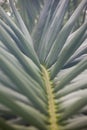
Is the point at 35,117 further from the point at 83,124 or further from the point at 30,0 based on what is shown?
the point at 30,0

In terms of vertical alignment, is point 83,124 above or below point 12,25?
below

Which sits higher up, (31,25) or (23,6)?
(23,6)

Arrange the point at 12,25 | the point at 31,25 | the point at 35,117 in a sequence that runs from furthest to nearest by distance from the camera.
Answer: the point at 31,25, the point at 12,25, the point at 35,117

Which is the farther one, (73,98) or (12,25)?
(12,25)

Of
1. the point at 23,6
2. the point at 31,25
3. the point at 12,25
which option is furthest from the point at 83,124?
the point at 23,6

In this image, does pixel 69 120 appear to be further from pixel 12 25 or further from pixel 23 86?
pixel 12 25

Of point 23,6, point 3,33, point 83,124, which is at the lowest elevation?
point 83,124

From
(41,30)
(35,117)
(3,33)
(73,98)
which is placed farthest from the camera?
(41,30)

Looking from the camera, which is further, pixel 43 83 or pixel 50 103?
pixel 43 83

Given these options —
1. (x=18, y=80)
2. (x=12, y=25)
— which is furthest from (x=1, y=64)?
(x=12, y=25)
